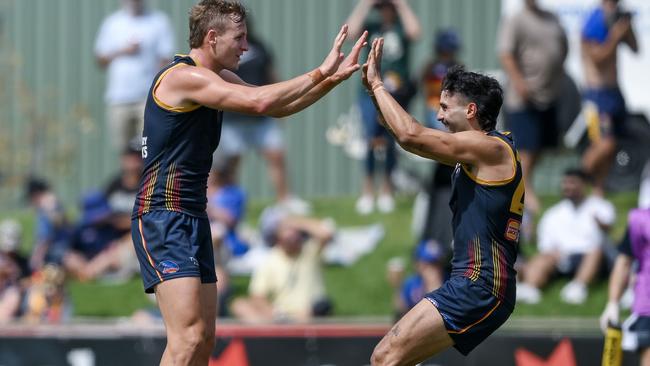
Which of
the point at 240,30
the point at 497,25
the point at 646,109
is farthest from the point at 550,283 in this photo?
the point at 240,30

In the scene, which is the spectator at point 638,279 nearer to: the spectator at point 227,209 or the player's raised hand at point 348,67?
the player's raised hand at point 348,67

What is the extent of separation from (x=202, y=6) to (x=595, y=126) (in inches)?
282

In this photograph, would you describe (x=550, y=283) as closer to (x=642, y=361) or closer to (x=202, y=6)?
(x=642, y=361)

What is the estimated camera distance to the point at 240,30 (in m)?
6.59

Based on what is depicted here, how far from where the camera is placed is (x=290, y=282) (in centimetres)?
1132

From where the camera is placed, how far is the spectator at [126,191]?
12.8 metres

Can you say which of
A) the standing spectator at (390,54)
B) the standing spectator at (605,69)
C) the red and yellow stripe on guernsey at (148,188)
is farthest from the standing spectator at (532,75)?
the red and yellow stripe on guernsey at (148,188)

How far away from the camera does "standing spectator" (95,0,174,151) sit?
13.2 m

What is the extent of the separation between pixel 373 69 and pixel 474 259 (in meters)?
1.19

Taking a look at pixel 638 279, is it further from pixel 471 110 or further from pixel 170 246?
pixel 170 246

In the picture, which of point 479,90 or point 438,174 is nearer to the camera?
point 479,90

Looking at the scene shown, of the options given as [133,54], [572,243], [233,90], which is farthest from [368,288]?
[233,90]

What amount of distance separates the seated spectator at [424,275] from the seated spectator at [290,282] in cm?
88

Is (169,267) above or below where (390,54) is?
below
